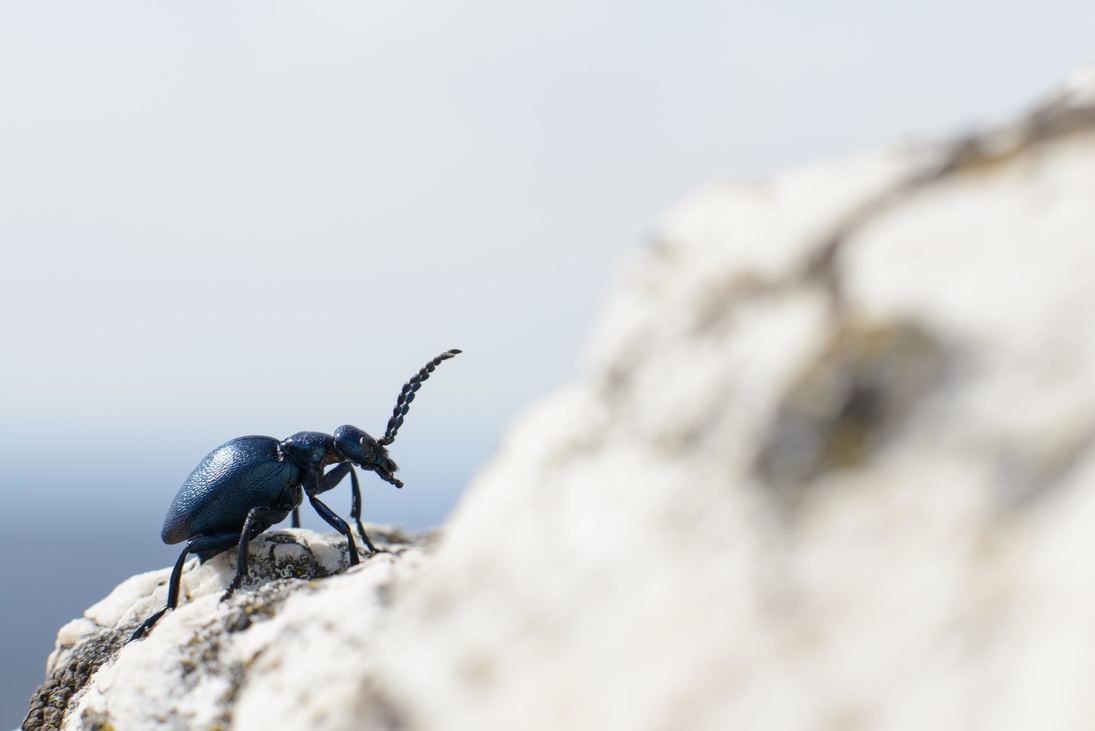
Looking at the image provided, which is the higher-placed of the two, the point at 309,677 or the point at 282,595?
the point at 282,595

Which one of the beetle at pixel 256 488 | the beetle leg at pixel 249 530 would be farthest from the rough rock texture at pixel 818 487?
the beetle at pixel 256 488

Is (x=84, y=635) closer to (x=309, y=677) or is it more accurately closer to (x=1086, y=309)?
(x=309, y=677)

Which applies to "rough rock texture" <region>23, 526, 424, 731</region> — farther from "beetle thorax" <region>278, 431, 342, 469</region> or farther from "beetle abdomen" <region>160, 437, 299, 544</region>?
"beetle thorax" <region>278, 431, 342, 469</region>

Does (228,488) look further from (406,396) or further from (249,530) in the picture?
(406,396)

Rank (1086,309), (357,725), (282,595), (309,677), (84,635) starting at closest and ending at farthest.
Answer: (1086,309), (357,725), (309,677), (282,595), (84,635)

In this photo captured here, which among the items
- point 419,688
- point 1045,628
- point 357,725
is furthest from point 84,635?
point 1045,628

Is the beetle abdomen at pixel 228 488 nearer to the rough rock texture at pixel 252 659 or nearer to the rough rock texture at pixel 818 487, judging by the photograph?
the rough rock texture at pixel 252 659
